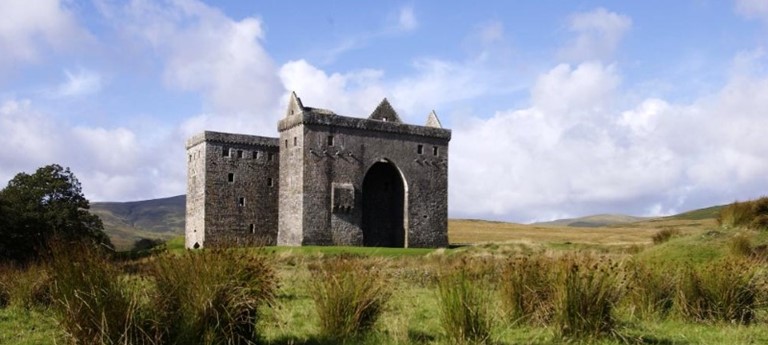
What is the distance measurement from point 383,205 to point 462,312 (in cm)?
3288

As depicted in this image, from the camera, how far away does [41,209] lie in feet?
110

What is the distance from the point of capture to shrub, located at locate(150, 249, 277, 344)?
7230 mm

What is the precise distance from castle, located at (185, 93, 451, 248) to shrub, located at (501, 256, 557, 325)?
1039 inches

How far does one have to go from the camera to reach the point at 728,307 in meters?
9.71

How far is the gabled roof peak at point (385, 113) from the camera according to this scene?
41.1 m

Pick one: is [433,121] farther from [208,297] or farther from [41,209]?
[208,297]

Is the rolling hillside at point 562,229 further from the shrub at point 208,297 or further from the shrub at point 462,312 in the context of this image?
the shrub at point 208,297

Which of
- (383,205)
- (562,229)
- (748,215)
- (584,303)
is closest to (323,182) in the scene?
(383,205)

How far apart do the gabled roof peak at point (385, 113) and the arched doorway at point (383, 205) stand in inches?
99.7

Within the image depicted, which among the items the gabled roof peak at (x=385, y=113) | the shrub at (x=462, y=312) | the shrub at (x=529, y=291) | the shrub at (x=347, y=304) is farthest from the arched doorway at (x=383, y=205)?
the shrub at (x=462, y=312)

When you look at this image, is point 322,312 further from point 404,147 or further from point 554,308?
point 404,147

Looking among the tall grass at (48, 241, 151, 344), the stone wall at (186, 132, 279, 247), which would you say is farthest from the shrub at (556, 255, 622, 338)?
the stone wall at (186, 132, 279, 247)

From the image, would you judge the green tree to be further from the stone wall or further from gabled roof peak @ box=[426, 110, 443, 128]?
gabled roof peak @ box=[426, 110, 443, 128]

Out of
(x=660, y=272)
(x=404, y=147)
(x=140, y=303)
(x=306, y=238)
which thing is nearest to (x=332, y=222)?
(x=306, y=238)
